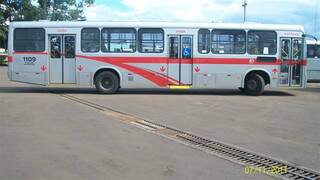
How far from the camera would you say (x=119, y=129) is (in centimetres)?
1220

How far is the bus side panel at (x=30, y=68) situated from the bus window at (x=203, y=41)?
627 centimetres

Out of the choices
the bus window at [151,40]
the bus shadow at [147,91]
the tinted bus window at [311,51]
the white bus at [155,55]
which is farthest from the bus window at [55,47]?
the tinted bus window at [311,51]

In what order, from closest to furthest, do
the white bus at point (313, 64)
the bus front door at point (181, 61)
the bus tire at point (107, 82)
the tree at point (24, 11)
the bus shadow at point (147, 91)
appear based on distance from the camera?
the bus tire at point (107, 82) → the bus front door at point (181, 61) → the bus shadow at point (147, 91) → the white bus at point (313, 64) → the tree at point (24, 11)

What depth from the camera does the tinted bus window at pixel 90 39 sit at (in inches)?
886

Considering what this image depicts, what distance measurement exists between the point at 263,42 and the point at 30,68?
9.59 m

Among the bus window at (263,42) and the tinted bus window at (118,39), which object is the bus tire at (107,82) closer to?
the tinted bus window at (118,39)

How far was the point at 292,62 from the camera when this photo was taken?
22781 mm

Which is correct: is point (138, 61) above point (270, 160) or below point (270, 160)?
above

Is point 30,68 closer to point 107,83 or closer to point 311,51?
point 107,83

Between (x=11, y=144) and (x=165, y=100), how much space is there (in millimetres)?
9995

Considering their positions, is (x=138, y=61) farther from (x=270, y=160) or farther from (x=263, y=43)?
(x=270, y=160)

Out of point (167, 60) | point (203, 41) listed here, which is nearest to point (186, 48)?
point (203, 41)

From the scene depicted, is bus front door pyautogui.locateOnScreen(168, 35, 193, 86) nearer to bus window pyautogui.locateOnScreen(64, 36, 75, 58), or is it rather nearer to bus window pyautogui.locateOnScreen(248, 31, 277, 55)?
bus window pyautogui.locateOnScreen(248, 31, 277, 55)

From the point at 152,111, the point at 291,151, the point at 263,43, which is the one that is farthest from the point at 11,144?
the point at 263,43
